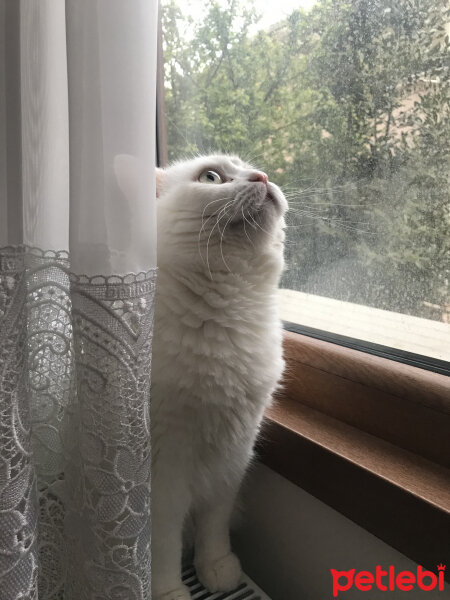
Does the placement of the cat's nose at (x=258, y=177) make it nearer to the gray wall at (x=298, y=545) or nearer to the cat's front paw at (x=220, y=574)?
the gray wall at (x=298, y=545)

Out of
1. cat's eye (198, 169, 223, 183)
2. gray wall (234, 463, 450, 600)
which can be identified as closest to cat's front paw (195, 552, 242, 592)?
gray wall (234, 463, 450, 600)

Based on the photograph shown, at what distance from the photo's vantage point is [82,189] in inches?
18.3

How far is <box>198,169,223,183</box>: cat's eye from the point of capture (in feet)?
2.59

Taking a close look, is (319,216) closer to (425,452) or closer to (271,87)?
(271,87)

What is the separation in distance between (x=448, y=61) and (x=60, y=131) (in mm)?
578

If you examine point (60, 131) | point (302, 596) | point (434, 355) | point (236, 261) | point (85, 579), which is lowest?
point (302, 596)

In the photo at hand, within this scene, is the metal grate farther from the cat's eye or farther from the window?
the cat's eye

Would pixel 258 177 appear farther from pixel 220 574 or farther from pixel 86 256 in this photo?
pixel 220 574

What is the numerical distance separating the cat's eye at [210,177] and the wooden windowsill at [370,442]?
37cm

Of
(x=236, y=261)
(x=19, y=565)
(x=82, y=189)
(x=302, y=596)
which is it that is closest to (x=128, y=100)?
(x=82, y=189)

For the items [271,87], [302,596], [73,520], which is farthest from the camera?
[271,87]

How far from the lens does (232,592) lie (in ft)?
2.69

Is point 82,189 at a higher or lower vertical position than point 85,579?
higher

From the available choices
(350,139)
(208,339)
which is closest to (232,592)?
(208,339)
